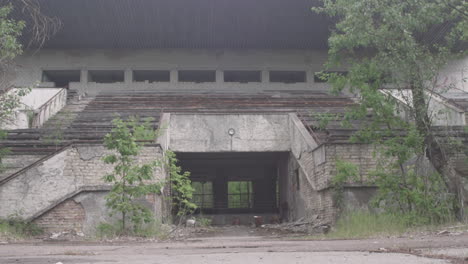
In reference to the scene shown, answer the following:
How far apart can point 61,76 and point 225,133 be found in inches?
625

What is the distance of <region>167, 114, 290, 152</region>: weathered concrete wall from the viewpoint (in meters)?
15.3

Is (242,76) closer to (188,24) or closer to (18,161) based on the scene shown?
(188,24)

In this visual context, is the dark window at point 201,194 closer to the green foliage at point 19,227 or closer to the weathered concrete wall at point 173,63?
the weathered concrete wall at point 173,63

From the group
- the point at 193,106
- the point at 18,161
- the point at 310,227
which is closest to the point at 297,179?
the point at 310,227

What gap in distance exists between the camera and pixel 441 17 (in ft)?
34.1

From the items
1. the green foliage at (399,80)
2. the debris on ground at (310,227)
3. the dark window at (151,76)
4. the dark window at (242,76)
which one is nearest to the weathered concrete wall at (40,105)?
the dark window at (151,76)

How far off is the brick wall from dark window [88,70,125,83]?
16241 millimetres

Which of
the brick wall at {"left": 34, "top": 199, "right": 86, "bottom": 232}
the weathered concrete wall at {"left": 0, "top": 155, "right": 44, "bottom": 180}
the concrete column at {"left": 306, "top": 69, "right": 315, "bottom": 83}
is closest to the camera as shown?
the brick wall at {"left": 34, "top": 199, "right": 86, "bottom": 232}

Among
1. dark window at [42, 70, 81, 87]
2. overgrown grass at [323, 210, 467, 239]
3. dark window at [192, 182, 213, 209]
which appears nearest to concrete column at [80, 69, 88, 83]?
dark window at [42, 70, 81, 87]

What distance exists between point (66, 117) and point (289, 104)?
9193mm

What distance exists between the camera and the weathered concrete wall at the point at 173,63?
85.3 feet

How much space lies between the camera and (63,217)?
11.5 m

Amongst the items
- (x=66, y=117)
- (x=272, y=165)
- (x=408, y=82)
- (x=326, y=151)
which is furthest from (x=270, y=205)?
(x=408, y=82)

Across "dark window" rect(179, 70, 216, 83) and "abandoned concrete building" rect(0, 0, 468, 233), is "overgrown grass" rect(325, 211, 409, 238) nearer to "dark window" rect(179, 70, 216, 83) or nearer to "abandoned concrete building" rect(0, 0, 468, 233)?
"abandoned concrete building" rect(0, 0, 468, 233)
